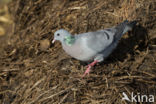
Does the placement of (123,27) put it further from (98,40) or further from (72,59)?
(72,59)

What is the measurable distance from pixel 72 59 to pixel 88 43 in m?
0.64

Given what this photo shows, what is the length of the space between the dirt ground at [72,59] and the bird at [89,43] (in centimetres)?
29

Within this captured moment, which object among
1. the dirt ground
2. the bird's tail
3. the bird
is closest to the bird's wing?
the bird

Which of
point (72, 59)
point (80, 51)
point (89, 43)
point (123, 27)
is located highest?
point (123, 27)

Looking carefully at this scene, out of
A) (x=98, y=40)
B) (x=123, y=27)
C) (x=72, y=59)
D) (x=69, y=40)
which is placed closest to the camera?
(x=69, y=40)

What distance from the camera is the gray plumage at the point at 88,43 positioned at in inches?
136

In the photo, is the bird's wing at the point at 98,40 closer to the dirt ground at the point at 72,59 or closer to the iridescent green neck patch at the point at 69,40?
the iridescent green neck patch at the point at 69,40

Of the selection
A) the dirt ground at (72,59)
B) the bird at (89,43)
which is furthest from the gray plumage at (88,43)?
the dirt ground at (72,59)

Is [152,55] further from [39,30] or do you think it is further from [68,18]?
[39,30]

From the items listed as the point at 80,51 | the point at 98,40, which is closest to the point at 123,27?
the point at 98,40

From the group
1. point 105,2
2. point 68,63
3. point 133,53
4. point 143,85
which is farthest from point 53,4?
point 143,85

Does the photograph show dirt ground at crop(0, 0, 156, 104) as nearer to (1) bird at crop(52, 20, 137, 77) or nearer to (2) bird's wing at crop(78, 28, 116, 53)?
(1) bird at crop(52, 20, 137, 77)

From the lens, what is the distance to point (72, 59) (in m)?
3.99

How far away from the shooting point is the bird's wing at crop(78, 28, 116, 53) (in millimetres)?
3492
